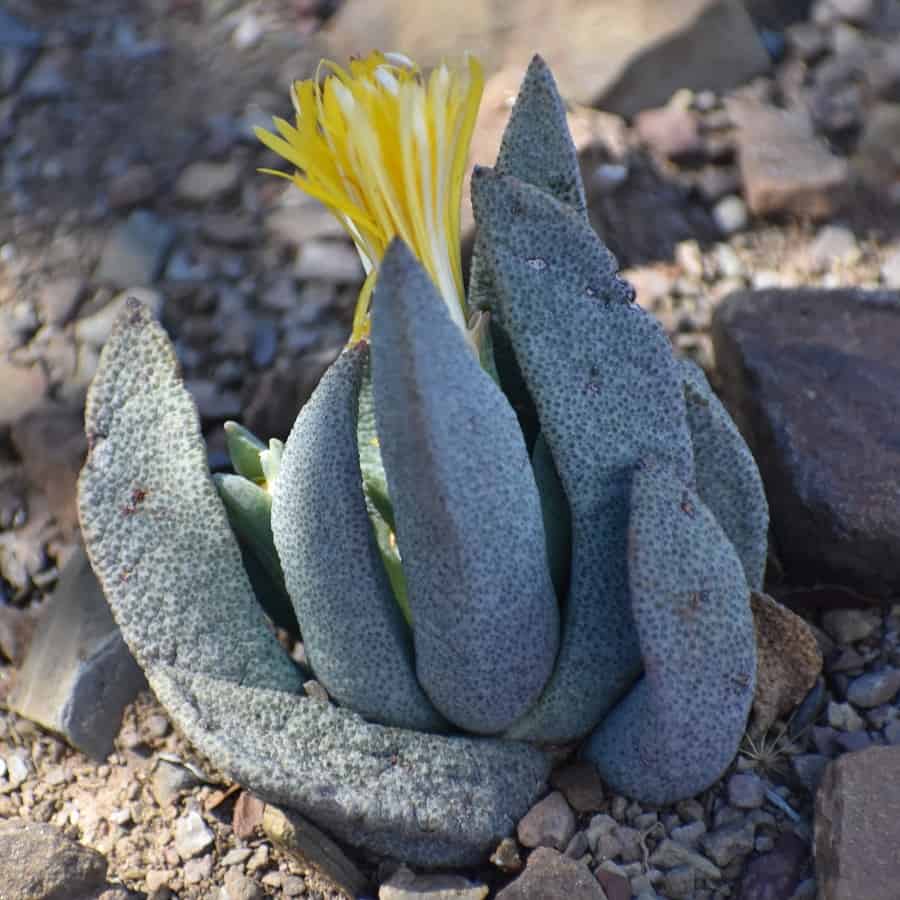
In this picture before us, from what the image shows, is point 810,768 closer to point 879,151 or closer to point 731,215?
→ point 731,215

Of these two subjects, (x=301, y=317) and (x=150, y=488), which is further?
(x=301, y=317)

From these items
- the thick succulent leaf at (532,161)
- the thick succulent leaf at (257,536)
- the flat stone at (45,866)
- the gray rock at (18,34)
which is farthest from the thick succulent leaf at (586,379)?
the gray rock at (18,34)

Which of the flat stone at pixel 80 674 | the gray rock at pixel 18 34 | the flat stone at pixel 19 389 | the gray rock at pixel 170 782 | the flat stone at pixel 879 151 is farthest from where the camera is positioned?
the gray rock at pixel 18 34

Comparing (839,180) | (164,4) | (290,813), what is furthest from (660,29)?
(290,813)

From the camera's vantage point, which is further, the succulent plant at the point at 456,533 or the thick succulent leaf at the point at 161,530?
the thick succulent leaf at the point at 161,530

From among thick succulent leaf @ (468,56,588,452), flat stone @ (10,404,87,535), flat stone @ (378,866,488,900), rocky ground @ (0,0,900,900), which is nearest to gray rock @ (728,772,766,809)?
rocky ground @ (0,0,900,900)

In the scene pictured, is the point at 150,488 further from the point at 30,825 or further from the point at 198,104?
the point at 198,104

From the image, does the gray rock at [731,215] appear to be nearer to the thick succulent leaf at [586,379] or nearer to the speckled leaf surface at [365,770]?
the thick succulent leaf at [586,379]

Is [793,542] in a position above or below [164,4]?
below
